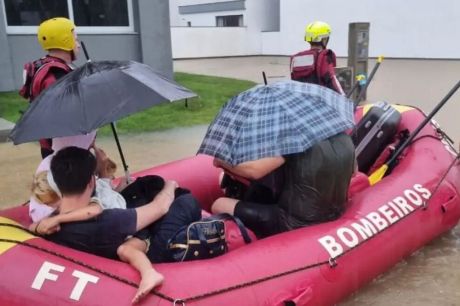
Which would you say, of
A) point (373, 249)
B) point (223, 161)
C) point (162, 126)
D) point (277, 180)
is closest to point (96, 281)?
point (223, 161)

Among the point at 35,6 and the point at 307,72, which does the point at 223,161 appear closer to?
the point at 307,72

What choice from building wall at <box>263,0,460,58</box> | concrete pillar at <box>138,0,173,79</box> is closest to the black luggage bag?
concrete pillar at <box>138,0,173,79</box>

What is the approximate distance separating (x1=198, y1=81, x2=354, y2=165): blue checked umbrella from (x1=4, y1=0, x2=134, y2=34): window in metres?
8.85

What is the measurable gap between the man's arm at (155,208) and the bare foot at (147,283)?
257 millimetres

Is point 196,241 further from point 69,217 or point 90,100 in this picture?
point 90,100

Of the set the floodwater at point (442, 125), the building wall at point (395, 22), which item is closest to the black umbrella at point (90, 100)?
the floodwater at point (442, 125)

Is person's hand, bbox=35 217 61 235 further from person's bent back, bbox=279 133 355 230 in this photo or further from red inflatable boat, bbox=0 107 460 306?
person's bent back, bbox=279 133 355 230

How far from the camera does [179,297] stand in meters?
2.21

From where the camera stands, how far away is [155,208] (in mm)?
2473

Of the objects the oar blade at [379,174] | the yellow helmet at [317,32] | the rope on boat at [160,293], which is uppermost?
the yellow helmet at [317,32]

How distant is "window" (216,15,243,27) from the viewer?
27.3 meters

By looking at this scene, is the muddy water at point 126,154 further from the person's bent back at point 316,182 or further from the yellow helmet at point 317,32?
the person's bent back at point 316,182

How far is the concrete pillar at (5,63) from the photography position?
1012 centimetres

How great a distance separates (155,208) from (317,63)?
10.5 ft
